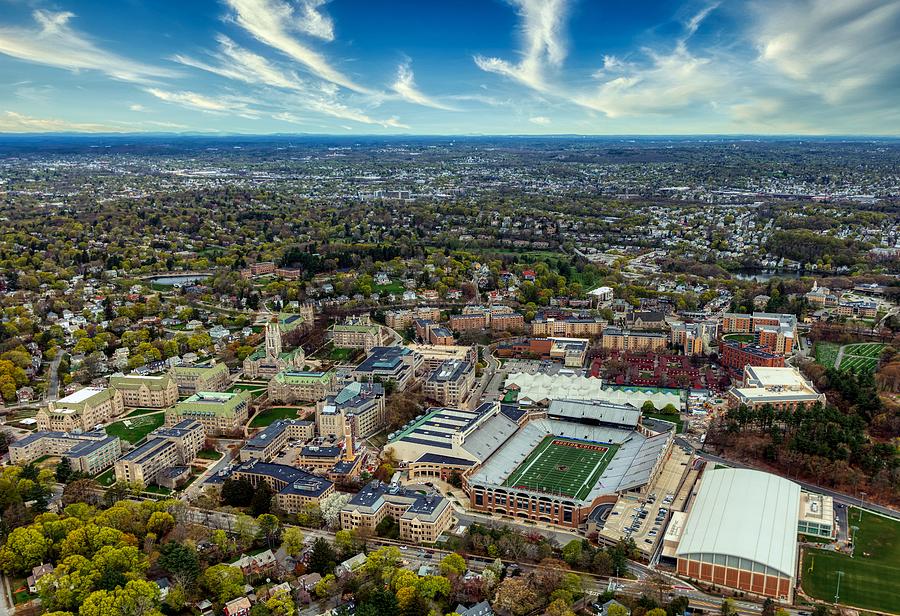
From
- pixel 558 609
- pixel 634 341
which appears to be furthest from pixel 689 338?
pixel 558 609

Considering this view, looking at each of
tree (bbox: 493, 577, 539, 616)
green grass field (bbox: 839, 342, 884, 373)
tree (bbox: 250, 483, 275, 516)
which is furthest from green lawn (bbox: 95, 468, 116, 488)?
green grass field (bbox: 839, 342, 884, 373)

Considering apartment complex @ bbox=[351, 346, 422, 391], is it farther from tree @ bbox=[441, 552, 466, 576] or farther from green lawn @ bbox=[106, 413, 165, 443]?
tree @ bbox=[441, 552, 466, 576]

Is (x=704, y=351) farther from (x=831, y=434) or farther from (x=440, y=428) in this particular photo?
(x=440, y=428)

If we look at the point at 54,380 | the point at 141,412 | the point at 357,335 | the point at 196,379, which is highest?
the point at 357,335

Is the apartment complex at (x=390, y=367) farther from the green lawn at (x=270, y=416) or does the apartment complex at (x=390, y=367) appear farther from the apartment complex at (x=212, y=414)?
the apartment complex at (x=212, y=414)

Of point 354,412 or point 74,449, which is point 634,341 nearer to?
point 354,412

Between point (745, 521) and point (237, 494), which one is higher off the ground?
point (745, 521)

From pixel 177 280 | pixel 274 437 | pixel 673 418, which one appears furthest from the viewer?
pixel 177 280
